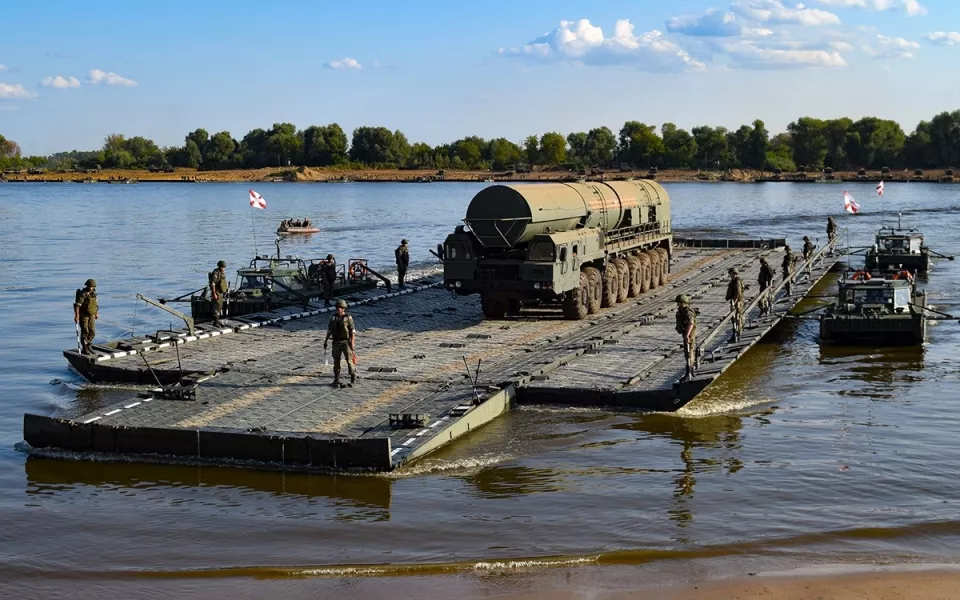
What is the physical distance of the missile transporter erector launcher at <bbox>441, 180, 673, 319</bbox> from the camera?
25781 millimetres

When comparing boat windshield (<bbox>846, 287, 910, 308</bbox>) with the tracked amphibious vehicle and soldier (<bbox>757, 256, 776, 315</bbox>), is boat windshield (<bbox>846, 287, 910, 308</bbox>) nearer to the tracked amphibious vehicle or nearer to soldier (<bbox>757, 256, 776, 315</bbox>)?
the tracked amphibious vehicle

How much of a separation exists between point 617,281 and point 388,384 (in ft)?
39.3

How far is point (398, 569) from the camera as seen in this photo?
13.0 metres

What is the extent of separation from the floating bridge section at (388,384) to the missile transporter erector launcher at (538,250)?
2.40ft

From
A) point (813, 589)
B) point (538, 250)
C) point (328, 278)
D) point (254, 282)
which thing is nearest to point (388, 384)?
point (538, 250)

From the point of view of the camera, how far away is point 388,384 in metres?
19.8

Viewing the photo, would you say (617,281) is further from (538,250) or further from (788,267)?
(788,267)

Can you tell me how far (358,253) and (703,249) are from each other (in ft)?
65.3

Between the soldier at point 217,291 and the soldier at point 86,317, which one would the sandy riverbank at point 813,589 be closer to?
the soldier at point 86,317

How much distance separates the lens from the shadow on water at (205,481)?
15359 mm

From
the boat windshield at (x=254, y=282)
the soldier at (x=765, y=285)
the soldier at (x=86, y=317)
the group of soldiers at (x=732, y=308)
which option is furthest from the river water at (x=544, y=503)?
the boat windshield at (x=254, y=282)

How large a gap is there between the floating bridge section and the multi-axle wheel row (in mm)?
471

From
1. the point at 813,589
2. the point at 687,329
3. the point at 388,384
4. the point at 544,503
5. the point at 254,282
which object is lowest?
the point at 813,589

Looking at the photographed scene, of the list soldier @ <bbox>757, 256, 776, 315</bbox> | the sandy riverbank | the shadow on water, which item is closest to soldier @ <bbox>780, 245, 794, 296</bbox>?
soldier @ <bbox>757, 256, 776, 315</bbox>
